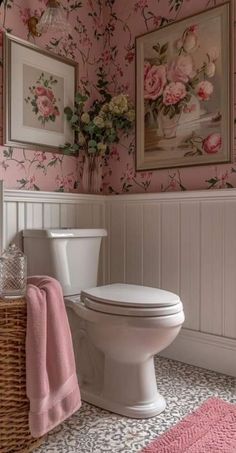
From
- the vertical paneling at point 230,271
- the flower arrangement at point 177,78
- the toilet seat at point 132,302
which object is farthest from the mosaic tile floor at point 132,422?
the flower arrangement at point 177,78

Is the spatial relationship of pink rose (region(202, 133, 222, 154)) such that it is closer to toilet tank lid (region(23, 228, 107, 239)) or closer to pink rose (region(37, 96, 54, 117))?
toilet tank lid (region(23, 228, 107, 239))

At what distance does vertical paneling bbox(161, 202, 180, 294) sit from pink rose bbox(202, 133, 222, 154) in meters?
0.35

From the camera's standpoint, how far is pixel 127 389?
162 centimetres

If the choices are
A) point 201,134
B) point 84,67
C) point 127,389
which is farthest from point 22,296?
point 84,67

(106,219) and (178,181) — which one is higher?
(178,181)

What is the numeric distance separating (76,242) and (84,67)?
4.05ft

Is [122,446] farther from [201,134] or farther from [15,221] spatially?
[201,134]

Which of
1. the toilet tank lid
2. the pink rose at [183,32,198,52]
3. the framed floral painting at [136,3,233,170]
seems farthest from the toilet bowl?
the pink rose at [183,32,198,52]

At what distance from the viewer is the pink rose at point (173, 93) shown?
7.22 ft

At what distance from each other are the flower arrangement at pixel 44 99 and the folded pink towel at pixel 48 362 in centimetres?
120

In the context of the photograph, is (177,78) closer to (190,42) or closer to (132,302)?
(190,42)

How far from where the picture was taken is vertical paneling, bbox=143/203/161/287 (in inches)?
89.1

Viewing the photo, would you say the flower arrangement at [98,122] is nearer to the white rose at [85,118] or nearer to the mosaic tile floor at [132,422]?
the white rose at [85,118]

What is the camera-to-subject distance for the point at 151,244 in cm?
229
